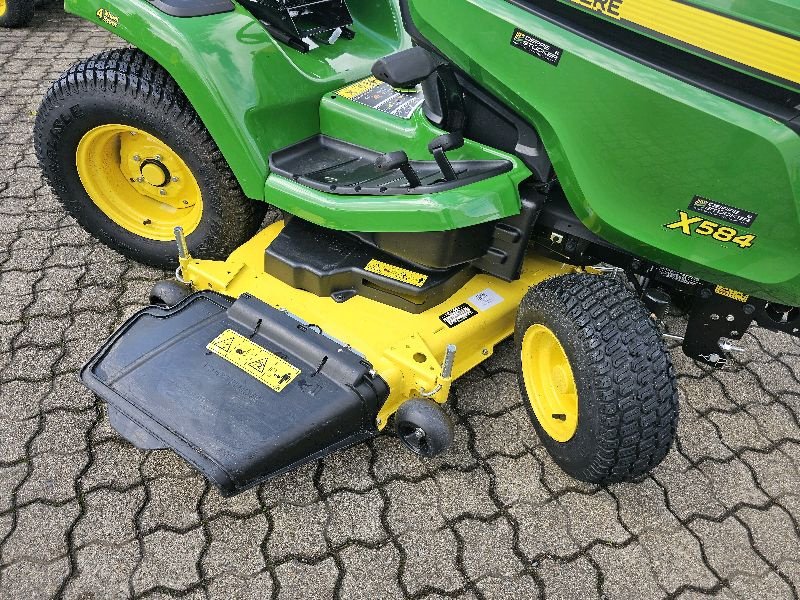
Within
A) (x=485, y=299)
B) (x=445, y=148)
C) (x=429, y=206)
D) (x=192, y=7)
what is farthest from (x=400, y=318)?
(x=192, y=7)

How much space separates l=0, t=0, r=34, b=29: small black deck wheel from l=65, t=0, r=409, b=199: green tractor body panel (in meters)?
2.85

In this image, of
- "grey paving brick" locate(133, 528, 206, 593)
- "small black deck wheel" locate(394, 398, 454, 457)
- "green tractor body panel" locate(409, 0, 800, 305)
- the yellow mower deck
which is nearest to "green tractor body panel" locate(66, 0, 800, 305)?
"green tractor body panel" locate(409, 0, 800, 305)

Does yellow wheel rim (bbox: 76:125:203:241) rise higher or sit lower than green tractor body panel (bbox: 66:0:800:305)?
lower

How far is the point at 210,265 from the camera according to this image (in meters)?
2.20

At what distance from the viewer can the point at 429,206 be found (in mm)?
1759

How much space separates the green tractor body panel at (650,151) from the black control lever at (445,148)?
202mm

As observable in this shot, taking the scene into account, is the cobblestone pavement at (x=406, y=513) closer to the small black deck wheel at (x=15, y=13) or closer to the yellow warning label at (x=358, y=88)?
the yellow warning label at (x=358, y=88)

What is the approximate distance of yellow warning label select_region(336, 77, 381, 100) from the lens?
2264 millimetres

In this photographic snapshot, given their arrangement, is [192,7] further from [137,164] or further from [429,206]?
[429,206]

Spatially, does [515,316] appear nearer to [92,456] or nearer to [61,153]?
[92,456]

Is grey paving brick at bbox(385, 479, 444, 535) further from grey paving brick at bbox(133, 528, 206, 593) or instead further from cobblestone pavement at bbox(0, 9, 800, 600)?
grey paving brick at bbox(133, 528, 206, 593)

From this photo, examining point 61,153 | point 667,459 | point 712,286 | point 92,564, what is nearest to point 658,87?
point 712,286

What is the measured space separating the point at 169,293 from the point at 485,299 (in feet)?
3.29

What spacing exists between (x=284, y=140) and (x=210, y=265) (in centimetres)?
47
